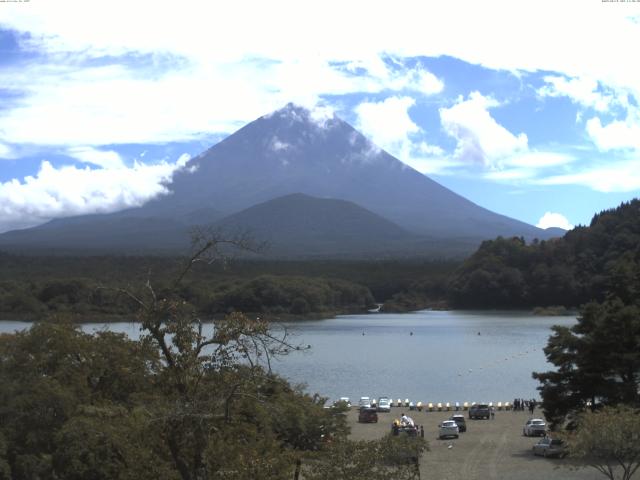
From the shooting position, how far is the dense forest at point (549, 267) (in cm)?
8675

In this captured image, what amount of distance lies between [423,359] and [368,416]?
22.7m

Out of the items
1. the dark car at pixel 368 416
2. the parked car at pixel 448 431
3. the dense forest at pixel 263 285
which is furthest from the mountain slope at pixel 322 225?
the parked car at pixel 448 431

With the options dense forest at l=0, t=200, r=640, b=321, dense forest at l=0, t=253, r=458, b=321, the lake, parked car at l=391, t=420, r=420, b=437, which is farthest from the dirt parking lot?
dense forest at l=0, t=200, r=640, b=321

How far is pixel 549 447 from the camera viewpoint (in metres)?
20.1

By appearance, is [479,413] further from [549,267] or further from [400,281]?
[400,281]

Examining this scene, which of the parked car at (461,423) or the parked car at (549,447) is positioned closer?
the parked car at (549,447)

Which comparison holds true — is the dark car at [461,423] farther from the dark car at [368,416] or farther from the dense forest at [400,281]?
the dense forest at [400,281]

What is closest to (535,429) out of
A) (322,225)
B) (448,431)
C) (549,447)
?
(448,431)

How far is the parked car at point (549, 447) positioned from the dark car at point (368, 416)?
25.1 feet

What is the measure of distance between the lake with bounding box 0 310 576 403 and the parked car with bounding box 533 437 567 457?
19.6ft

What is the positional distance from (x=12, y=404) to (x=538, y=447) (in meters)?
12.0

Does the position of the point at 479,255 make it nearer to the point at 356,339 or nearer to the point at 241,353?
the point at 356,339

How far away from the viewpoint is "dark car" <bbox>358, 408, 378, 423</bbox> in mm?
27531

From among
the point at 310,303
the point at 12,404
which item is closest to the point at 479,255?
the point at 310,303
